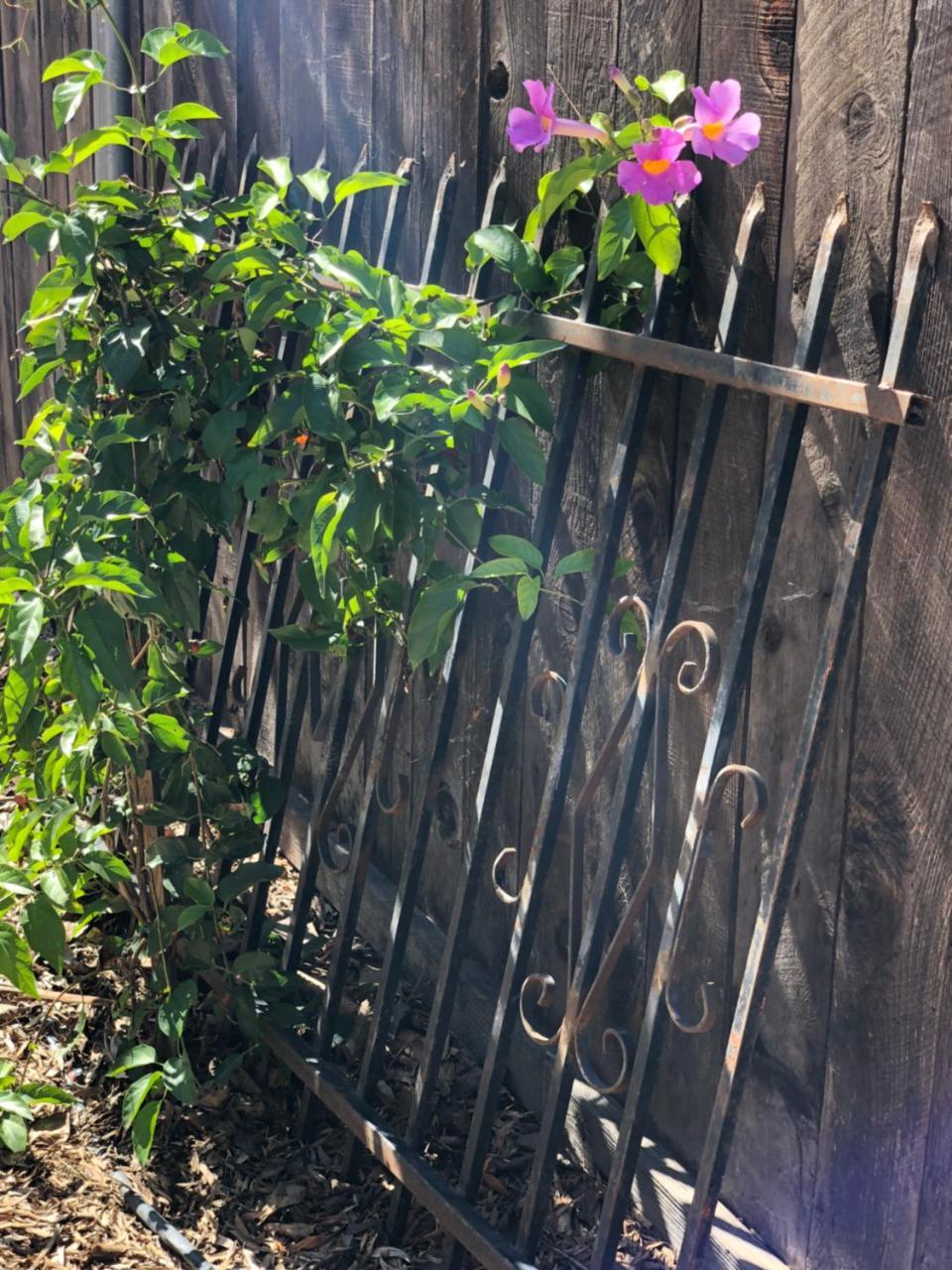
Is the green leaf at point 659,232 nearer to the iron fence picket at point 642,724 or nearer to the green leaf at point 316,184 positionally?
the iron fence picket at point 642,724

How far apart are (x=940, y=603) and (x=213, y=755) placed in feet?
Answer: 4.48

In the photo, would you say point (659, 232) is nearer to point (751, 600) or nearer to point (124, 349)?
point (751, 600)

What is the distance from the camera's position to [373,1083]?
2.46m

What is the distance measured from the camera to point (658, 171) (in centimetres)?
174

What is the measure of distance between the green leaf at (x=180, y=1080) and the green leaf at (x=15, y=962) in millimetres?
329

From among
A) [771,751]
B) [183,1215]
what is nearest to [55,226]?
[771,751]

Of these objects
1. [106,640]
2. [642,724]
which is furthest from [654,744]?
[106,640]

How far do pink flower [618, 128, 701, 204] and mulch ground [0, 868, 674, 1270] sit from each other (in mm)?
1482

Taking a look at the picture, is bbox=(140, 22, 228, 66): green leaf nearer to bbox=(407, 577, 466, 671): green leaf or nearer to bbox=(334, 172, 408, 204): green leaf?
bbox=(334, 172, 408, 204): green leaf

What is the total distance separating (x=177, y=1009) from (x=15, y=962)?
0.34 metres

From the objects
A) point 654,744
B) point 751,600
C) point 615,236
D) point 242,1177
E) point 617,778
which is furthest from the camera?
point 242,1177

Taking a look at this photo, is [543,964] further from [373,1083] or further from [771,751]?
[771,751]

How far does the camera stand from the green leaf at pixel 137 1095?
2.44m

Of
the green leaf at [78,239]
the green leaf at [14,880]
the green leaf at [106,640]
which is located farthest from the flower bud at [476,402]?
the green leaf at [14,880]
